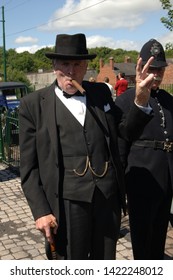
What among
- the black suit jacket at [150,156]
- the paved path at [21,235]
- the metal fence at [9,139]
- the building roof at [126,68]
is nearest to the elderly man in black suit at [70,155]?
the black suit jacket at [150,156]

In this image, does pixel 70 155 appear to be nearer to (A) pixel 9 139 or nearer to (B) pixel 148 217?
(B) pixel 148 217

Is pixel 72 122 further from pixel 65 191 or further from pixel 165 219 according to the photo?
pixel 165 219

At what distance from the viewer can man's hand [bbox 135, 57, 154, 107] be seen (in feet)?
7.06

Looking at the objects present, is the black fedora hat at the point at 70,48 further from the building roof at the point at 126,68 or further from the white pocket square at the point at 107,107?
the building roof at the point at 126,68

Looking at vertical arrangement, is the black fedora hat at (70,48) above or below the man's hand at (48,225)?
above

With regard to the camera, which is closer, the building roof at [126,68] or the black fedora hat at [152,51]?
the black fedora hat at [152,51]

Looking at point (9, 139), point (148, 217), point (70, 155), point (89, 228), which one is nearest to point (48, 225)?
point (89, 228)

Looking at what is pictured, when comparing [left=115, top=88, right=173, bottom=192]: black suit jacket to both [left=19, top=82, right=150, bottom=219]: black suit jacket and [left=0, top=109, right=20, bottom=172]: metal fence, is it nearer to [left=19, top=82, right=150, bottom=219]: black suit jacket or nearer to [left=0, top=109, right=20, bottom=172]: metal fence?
[left=19, top=82, right=150, bottom=219]: black suit jacket

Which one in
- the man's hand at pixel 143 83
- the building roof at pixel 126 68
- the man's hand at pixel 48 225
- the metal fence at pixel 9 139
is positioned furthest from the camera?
the building roof at pixel 126 68

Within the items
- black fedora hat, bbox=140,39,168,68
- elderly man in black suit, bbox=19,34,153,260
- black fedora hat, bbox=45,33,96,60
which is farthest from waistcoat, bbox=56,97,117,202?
black fedora hat, bbox=140,39,168,68

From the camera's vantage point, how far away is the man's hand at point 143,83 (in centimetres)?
215

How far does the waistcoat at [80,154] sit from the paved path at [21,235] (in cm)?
205

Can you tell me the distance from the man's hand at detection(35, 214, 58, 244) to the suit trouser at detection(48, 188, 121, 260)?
0.24 feet

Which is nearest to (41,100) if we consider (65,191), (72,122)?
(72,122)
